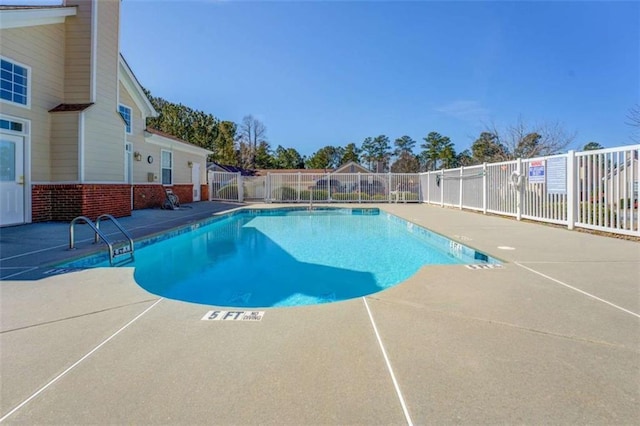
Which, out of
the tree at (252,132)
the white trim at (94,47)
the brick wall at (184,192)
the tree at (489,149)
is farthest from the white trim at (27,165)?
the tree at (252,132)

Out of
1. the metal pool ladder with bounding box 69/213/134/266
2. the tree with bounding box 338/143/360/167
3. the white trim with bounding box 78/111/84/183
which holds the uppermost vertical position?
the tree with bounding box 338/143/360/167

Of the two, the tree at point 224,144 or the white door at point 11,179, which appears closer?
the white door at point 11,179

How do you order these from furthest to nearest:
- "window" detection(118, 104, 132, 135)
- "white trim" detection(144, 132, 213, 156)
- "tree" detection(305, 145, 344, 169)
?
"tree" detection(305, 145, 344, 169), "white trim" detection(144, 132, 213, 156), "window" detection(118, 104, 132, 135)

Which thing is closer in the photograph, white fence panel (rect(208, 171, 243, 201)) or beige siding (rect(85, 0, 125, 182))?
beige siding (rect(85, 0, 125, 182))

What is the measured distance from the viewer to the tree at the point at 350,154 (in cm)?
5716

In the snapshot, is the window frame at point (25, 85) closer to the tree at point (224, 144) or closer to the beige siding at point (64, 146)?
the beige siding at point (64, 146)

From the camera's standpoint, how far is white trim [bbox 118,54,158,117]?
11773 millimetres

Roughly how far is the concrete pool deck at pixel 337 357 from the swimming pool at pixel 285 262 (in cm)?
125

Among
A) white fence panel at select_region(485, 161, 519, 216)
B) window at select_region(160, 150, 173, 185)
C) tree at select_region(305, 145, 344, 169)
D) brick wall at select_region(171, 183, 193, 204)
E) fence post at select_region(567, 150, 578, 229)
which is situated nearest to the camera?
fence post at select_region(567, 150, 578, 229)

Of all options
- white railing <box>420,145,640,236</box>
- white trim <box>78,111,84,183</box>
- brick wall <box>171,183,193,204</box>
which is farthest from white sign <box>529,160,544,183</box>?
brick wall <box>171,183,193,204</box>

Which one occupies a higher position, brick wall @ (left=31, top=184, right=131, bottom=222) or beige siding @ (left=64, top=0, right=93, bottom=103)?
A: beige siding @ (left=64, top=0, right=93, bottom=103)

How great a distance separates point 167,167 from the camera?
15.1 meters

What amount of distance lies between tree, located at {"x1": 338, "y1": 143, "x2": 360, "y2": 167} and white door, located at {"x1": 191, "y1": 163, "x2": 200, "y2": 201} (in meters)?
40.6

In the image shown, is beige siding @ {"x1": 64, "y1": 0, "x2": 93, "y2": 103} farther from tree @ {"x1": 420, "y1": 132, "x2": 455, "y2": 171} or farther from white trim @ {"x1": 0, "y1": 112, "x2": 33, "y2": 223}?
tree @ {"x1": 420, "y1": 132, "x2": 455, "y2": 171}
